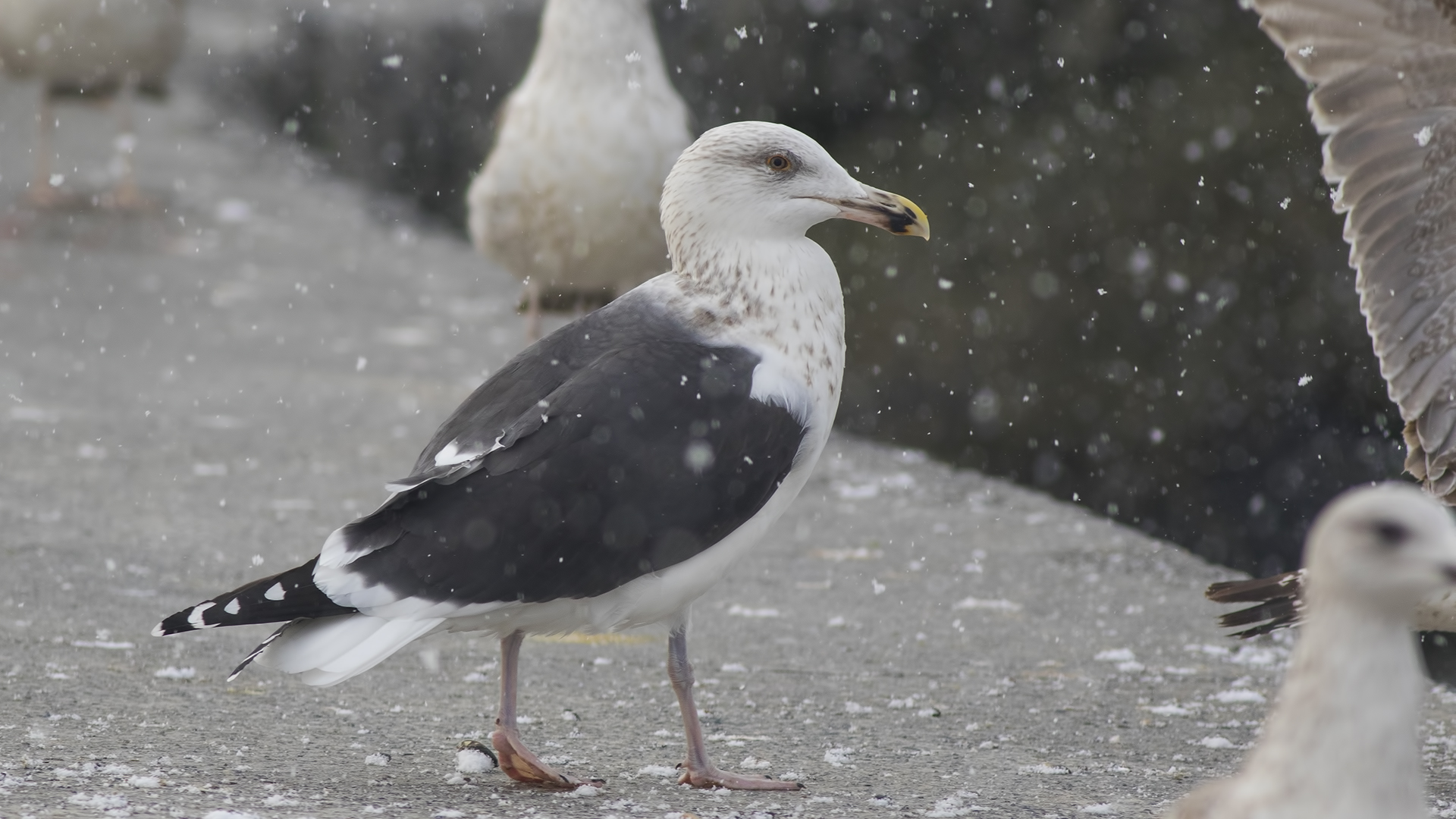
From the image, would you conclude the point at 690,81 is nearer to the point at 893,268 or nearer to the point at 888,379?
the point at 893,268

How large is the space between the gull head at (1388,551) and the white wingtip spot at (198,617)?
6.74 feet

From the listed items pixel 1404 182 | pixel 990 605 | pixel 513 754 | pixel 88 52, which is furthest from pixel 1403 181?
pixel 88 52

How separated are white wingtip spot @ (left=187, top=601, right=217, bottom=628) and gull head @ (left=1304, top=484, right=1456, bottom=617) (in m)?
2.06

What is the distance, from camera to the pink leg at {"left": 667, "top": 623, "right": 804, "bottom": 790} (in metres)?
3.59

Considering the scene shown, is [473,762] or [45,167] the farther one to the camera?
[45,167]

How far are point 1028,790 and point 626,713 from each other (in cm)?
106

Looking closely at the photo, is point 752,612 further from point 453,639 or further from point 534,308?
point 534,308

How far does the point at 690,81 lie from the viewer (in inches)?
419

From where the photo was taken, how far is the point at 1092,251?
28.6ft

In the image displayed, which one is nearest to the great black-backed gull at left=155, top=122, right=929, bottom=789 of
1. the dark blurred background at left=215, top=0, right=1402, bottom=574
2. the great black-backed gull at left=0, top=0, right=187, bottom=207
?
the dark blurred background at left=215, top=0, right=1402, bottom=574

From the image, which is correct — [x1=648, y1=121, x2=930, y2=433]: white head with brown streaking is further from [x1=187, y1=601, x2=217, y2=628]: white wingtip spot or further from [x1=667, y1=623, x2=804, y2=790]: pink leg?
[x1=187, y1=601, x2=217, y2=628]: white wingtip spot

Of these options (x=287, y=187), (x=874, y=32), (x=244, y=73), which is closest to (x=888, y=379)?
(x=874, y=32)

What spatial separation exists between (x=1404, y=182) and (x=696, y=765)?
228 centimetres

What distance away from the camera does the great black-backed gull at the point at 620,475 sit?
3449mm
